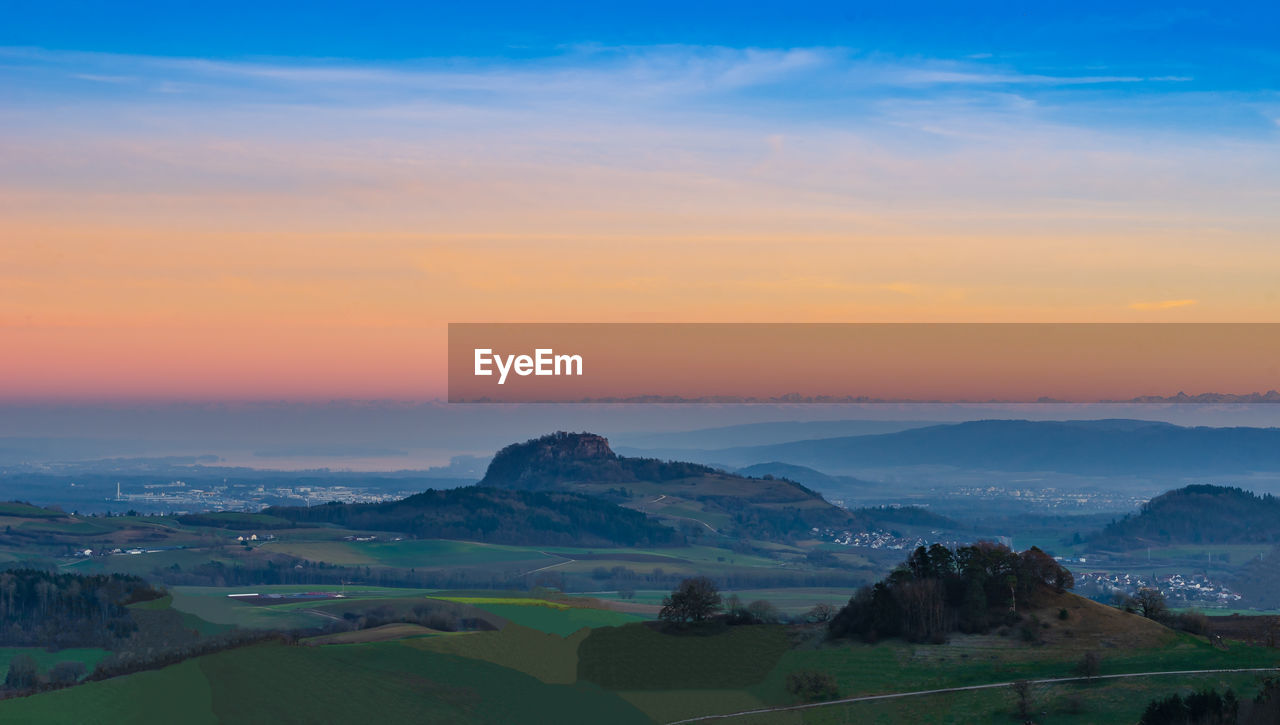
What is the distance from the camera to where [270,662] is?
144750mm

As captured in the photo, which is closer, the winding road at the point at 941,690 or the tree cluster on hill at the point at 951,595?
the winding road at the point at 941,690

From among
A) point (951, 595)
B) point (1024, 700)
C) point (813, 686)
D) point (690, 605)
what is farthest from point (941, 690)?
point (690, 605)

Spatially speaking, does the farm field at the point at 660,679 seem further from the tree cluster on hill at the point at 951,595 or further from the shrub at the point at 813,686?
the tree cluster on hill at the point at 951,595

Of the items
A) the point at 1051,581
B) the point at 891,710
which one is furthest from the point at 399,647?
the point at 1051,581

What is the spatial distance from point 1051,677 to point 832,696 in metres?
18.5

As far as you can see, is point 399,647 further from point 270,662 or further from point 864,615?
point 864,615

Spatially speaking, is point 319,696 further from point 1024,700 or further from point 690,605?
point 1024,700

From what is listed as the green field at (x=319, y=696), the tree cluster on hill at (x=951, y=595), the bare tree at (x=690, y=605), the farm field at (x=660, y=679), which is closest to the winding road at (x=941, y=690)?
the farm field at (x=660, y=679)

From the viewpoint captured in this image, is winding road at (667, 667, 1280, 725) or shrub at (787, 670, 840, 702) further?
shrub at (787, 670, 840, 702)

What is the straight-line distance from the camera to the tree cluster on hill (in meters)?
144

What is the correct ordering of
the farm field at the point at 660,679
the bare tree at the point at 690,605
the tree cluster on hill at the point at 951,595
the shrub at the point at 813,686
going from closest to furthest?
1. the farm field at the point at 660,679
2. the shrub at the point at 813,686
3. the tree cluster on hill at the point at 951,595
4. the bare tree at the point at 690,605

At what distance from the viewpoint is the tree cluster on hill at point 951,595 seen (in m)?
144

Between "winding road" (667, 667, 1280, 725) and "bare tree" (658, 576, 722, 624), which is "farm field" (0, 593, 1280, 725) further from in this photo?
"bare tree" (658, 576, 722, 624)

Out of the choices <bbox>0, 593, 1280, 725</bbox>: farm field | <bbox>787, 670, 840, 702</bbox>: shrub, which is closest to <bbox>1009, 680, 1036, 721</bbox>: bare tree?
<bbox>0, 593, 1280, 725</bbox>: farm field
